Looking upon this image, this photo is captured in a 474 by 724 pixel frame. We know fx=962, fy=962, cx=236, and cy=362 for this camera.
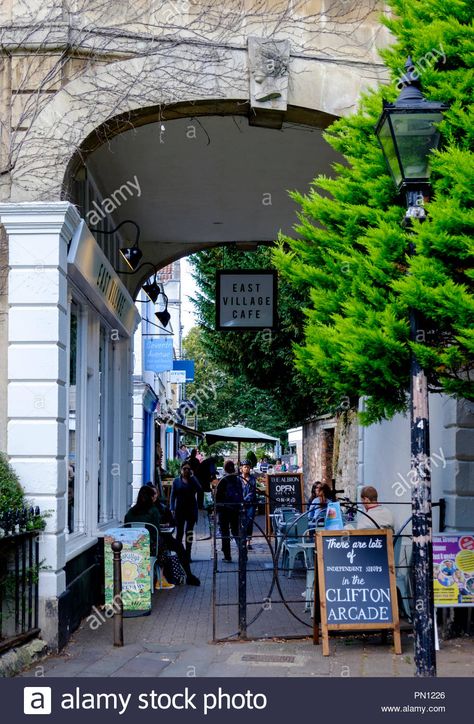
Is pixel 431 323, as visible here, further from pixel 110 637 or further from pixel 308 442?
pixel 308 442

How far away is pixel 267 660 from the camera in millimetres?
8312

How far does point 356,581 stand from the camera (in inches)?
339

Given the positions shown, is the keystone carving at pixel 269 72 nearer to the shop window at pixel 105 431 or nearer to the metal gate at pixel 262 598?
the metal gate at pixel 262 598

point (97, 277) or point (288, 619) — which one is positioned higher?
point (97, 277)

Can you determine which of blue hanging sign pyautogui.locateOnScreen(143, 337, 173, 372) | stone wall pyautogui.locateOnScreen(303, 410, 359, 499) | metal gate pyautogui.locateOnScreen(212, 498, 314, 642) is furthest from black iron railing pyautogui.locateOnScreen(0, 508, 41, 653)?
blue hanging sign pyautogui.locateOnScreen(143, 337, 173, 372)

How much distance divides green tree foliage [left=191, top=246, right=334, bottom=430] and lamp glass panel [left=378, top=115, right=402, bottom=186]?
1480 centimetres

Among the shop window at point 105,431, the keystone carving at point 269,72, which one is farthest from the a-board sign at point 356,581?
the shop window at point 105,431

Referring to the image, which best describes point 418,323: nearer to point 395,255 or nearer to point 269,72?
point 395,255

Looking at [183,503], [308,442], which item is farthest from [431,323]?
[308,442]

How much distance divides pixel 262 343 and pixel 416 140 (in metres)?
17.3

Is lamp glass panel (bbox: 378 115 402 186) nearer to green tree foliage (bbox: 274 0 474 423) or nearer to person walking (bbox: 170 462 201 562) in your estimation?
green tree foliage (bbox: 274 0 474 423)

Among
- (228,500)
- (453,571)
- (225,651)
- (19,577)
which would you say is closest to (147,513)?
(225,651)
